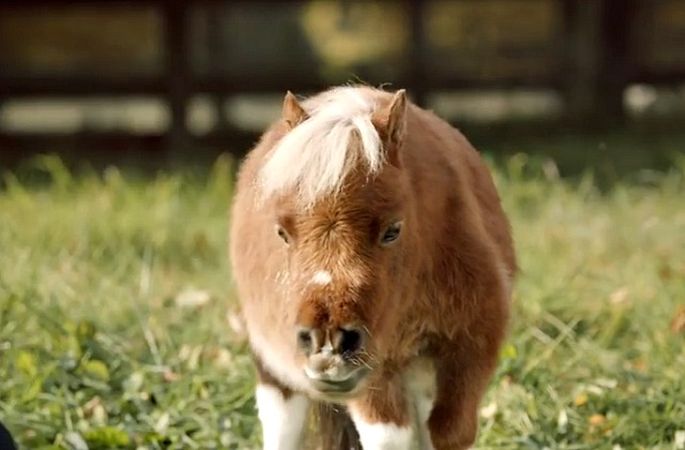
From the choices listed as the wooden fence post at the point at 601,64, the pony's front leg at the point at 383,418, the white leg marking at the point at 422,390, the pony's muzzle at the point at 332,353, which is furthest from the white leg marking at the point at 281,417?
the wooden fence post at the point at 601,64

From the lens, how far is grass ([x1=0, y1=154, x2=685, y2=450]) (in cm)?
524

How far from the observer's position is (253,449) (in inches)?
201

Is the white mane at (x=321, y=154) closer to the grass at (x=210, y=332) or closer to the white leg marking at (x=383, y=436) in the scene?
the white leg marking at (x=383, y=436)

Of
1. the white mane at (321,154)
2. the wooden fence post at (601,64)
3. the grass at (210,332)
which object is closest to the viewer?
the white mane at (321,154)

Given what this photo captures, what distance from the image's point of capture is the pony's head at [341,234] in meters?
3.73

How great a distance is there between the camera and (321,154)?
3.85m

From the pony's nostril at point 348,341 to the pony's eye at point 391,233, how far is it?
11.1 inches

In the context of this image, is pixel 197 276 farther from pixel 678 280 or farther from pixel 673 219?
pixel 673 219

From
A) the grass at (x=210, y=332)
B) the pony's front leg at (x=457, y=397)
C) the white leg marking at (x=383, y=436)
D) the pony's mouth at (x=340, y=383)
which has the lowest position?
the grass at (x=210, y=332)

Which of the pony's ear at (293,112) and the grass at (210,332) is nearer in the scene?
the pony's ear at (293,112)

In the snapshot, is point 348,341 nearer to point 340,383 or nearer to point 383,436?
point 340,383

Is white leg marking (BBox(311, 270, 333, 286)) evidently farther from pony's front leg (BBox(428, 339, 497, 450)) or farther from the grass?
the grass

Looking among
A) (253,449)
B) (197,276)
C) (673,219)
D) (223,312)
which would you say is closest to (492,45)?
(673,219)

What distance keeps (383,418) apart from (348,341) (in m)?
0.68
